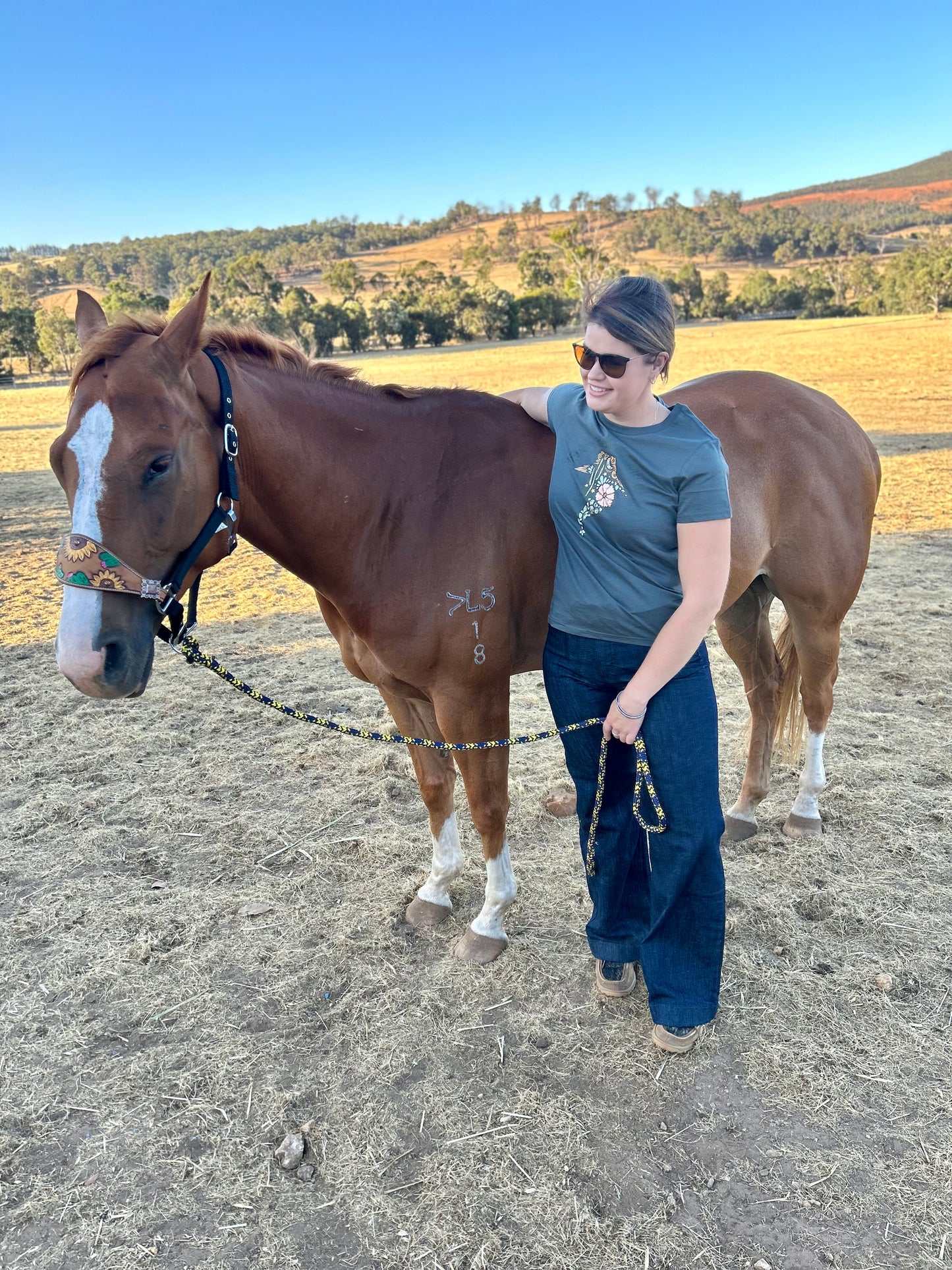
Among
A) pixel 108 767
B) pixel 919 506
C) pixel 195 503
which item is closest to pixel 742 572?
pixel 195 503

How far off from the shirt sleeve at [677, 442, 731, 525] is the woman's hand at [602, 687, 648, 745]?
484 mm

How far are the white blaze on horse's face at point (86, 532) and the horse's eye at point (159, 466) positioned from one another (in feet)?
0.35

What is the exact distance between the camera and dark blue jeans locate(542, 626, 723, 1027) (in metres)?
2.17

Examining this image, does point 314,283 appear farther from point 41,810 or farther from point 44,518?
point 41,810

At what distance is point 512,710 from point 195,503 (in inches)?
118

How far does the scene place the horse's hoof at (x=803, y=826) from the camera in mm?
3496

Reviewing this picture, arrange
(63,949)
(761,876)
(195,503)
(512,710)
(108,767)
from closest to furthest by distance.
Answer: (195,503) < (63,949) < (761,876) < (108,767) < (512,710)

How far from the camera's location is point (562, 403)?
2285mm

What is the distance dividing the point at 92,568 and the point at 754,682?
3018 mm

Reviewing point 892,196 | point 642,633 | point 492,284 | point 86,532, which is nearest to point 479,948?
point 642,633

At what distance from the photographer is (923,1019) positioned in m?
→ 2.47

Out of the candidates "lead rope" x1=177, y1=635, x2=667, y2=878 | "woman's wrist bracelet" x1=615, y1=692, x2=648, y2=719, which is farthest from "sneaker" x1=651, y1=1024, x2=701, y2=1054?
"woman's wrist bracelet" x1=615, y1=692, x2=648, y2=719

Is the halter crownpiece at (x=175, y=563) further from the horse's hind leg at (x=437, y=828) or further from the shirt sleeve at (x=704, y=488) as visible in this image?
the shirt sleeve at (x=704, y=488)

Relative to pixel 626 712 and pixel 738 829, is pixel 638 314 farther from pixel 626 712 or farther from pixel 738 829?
pixel 738 829
